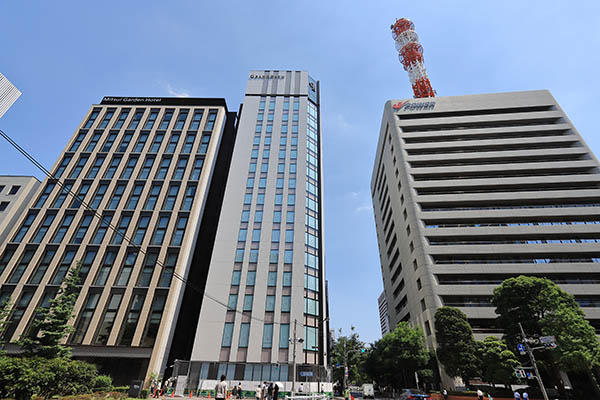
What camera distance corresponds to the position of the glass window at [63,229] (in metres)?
38.1

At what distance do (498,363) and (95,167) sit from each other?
58.8 m

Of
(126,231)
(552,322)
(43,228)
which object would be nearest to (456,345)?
(552,322)

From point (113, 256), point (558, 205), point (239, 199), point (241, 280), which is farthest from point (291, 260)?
point (558, 205)

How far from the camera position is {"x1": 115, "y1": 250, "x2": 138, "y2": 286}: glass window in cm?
3522

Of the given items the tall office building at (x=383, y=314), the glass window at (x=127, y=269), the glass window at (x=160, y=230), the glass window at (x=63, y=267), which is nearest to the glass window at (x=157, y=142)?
the glass window at (x=160, y=230)

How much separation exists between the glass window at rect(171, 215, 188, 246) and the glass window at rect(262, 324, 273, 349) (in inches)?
628

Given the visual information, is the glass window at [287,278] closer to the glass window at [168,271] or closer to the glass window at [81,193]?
the glass window at [168,271]

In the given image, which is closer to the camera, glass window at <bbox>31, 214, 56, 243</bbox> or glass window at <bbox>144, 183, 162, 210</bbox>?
glass window at <bbox>31, 214, 56, 243</bbox>

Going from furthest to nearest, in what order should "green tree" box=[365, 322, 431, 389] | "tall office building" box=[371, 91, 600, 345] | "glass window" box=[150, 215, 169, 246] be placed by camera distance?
"tall office building" box=[371, 91, 600, 345] → "glass window" box=[150, 215, 169, 246] → "green tree" box=[365, 322, 431, 389]

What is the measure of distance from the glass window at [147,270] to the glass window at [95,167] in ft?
58.9

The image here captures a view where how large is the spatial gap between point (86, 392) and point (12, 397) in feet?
20.0

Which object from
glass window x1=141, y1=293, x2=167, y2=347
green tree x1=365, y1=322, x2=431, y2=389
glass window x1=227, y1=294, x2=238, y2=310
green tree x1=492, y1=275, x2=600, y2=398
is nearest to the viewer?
green tree x1=492, y1=275, x2=600, y2=398

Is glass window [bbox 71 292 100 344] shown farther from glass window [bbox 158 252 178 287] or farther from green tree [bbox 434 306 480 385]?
green tree [bbox 434 306 480 385]

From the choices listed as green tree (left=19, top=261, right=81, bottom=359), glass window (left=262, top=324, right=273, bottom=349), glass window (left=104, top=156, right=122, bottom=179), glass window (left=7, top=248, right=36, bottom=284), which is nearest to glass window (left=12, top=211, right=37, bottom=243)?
glass window (left=7, top=248, right=36, bottom=284)
